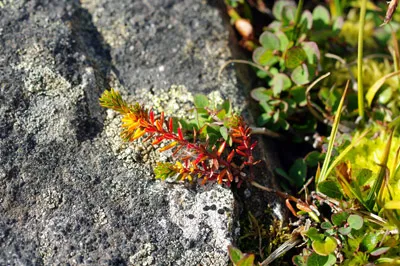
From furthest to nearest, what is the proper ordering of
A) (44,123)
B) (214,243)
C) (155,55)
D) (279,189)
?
(155,55) → (279,189) → (44,123) → (214,243)

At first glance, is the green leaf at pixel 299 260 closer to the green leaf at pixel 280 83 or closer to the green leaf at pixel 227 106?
the green leaf at pixel 227 106

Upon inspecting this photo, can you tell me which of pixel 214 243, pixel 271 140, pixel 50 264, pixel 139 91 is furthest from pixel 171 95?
pixel 50 264

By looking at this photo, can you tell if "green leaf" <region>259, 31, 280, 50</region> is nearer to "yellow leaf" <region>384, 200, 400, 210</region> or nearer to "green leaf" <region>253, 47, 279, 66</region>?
"green leaf" <region>253, 47, 279, 66</region>

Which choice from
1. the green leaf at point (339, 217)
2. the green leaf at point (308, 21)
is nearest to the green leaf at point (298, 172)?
the green leaf at point (339, 217)

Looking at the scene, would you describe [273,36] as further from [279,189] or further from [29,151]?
[29,151]

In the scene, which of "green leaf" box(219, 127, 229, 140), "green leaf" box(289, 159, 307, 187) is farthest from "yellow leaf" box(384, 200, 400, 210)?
"green leaf" box(219, 127, 229, 140)
